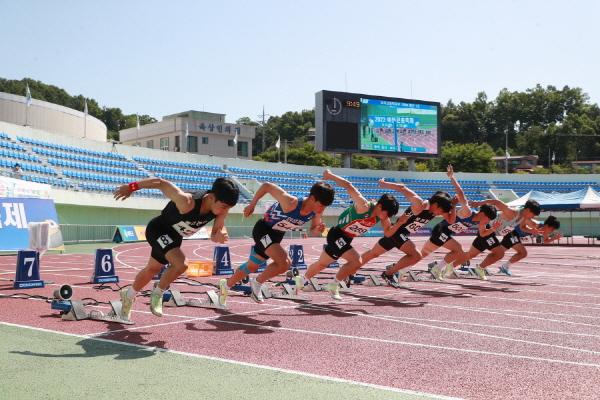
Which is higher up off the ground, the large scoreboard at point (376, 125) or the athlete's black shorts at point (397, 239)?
the large scoreboard at point (376, 125)

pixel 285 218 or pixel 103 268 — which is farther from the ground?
pixel 285 218

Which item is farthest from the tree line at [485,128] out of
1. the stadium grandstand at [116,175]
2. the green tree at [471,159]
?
the stadium grandstand at [116,175]

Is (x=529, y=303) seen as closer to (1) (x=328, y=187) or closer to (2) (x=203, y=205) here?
(1) (x=328, y=187)

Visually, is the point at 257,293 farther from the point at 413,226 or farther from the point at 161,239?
the point at 413,226

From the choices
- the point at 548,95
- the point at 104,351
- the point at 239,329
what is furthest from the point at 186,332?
the point at 548,95

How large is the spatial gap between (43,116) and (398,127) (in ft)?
95.4

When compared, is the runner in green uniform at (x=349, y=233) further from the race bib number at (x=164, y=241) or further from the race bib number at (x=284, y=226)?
the race bib number at (x=164, y=241)

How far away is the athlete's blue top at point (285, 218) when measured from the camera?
8243mm

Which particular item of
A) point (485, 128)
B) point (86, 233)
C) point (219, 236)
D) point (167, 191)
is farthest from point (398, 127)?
point (485, 128)

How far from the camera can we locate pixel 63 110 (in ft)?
158

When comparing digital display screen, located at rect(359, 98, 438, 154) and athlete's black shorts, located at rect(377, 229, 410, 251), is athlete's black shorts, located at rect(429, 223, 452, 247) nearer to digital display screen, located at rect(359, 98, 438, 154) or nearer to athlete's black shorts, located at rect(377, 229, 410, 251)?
athlete's black shorts, located at rect(377, 229, 410, 251)

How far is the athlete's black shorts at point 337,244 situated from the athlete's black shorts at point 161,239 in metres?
3.47

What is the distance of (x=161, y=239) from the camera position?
6.80 meters

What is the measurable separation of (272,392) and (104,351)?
6.62 ft
